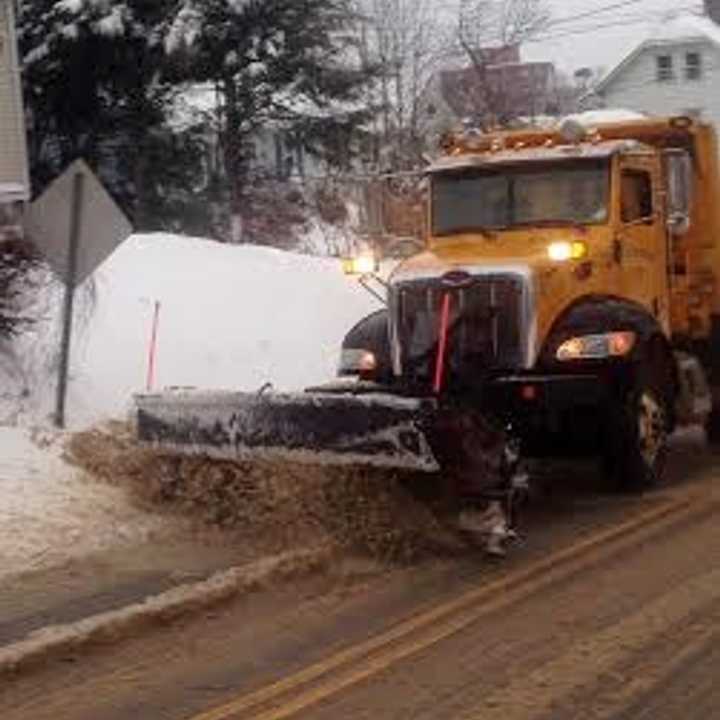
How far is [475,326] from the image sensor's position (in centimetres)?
1083

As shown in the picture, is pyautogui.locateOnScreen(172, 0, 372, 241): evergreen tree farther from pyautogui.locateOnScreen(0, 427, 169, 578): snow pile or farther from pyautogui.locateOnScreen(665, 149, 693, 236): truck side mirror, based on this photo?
pyautogui.locateOnScreen(0, 427, 169, 578): snow pile

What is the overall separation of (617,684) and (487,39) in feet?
162

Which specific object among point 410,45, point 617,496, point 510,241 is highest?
point 410,45

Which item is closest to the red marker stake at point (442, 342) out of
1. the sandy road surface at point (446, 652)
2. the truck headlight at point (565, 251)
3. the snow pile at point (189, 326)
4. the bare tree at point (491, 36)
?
the truck headlight at point (565, 251)

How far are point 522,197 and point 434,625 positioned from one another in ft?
15.7

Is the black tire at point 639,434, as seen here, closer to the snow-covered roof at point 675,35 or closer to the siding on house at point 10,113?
the siding on house at point 10,113

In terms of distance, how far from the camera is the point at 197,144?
2966cm

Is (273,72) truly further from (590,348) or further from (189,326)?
(590,348)

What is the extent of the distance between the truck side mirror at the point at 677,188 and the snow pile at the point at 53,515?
169 inches

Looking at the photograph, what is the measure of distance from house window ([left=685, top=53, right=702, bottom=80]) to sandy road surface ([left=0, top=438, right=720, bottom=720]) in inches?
2418

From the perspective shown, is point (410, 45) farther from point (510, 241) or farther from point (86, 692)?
point (86, 692)

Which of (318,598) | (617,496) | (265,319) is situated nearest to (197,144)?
(265,319)

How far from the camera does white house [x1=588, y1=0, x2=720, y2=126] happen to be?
6844 centimetres

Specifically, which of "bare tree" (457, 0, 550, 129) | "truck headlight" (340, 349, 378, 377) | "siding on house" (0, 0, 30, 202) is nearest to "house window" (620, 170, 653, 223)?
"truck headlight" (340, 349, 378, 377)
